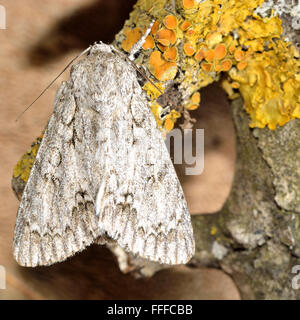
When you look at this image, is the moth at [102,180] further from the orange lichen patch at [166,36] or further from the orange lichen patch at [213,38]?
the orange lichen patch at [213,38]

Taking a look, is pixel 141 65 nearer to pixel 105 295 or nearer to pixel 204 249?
pixel 204 249

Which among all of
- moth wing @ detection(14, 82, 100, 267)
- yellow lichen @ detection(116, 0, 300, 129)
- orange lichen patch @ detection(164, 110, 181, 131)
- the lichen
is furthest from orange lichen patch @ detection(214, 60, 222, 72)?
the lichen

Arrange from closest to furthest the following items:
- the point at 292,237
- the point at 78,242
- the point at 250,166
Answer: the point at 78,242
the point at 292,237
the point at 250,166

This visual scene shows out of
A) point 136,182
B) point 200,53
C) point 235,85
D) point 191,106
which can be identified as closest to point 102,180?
point 136,182

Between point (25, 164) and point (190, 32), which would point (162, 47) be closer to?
point (190, 32)

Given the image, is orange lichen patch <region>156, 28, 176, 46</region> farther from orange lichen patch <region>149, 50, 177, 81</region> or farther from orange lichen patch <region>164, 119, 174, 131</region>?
orange lichen patch <region>164, 119, 174, 131</region>

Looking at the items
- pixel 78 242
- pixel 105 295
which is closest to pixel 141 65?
pixel 78 242
